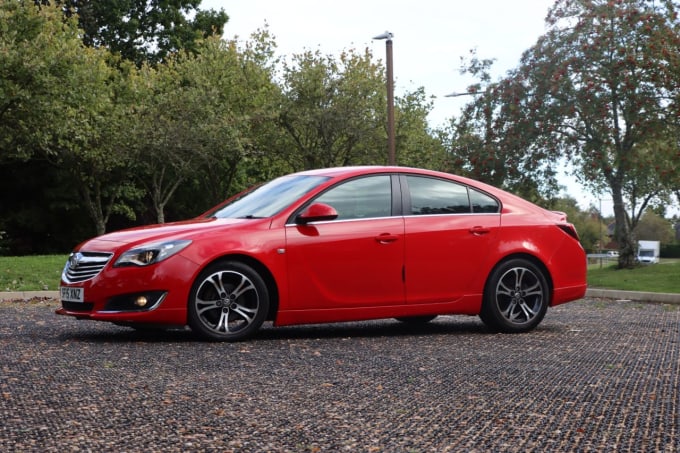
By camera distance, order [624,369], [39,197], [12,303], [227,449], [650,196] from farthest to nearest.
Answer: [650,196] < [39,197] < [12,303] < [624,369] < [227,449]

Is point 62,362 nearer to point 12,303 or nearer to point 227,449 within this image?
point 227,449

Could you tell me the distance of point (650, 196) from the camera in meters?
56.7

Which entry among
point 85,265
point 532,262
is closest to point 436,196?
point 532,262

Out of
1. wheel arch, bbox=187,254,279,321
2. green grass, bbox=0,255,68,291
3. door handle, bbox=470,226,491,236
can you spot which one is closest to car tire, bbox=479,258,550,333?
door handle, bbox=470,226,491,236

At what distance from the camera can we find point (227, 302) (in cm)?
832

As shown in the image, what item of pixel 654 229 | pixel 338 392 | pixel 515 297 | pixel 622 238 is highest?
pixel 654 229

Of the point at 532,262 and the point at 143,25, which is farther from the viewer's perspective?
the point at 143,25

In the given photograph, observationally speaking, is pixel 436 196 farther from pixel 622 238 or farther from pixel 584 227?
pixel 584 227

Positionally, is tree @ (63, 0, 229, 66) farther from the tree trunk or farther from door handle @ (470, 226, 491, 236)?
door handle @ (470, 226, 491, 236)

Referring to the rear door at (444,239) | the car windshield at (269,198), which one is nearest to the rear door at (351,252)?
the rear door at (444,239)

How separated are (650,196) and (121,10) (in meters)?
32.0

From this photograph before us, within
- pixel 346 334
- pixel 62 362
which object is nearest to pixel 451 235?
pixel 346 334

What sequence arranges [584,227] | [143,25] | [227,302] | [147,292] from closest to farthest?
1. [147,292]
2. [227,302]
3. [143,25]
4. [584,227]

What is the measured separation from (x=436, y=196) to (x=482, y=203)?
1.73ft
